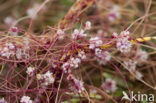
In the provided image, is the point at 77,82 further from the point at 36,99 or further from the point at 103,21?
the point at 103,21

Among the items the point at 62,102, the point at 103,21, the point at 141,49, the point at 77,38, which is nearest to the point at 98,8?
the point at 103,21

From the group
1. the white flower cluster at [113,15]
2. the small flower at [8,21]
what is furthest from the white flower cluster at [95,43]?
the small flower at [8,21]

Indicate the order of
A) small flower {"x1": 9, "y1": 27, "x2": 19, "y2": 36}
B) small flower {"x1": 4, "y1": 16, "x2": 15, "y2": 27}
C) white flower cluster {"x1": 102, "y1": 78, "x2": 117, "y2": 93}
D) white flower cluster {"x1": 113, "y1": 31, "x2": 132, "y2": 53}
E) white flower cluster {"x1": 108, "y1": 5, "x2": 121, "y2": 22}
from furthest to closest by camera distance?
small flower {"x1": 4, "y1": 16, "x2": 15, "y2": 27} < white flower cluster {"x1": 108, "y1": 5, "x2": 121, "y2": 22} < white flower cluster {"x1": 102, "y1": 78, "x2": 117, "y2": 93} < small flower {"x1": 9, "y1": 27, "x2": 19, "y2": 36} < white flower cluster {"x1": 113, "y1": 31, "x2": 132, "y2": 53}

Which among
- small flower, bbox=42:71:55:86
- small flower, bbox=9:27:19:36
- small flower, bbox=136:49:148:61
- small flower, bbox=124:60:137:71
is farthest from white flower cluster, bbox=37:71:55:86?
small flower, bbox=136:49:148:61

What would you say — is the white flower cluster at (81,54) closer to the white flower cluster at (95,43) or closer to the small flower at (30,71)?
the white flower cluster at (95,43)

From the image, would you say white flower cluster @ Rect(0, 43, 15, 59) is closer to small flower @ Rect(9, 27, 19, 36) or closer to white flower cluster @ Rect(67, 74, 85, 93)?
small flower @ Rect(9, 27, 19, 36)

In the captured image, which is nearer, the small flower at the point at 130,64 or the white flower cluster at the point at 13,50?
the white flower cluster at the point at 13,50

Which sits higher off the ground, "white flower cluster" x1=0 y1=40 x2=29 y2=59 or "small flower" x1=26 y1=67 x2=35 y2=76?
"white flower cluster" x1=0 y1=40 x2=29 y2=59

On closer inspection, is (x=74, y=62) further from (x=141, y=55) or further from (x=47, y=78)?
Result: (x=141, y=55)
